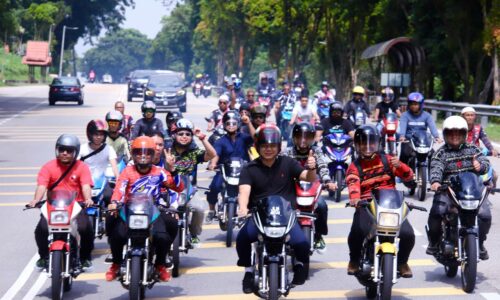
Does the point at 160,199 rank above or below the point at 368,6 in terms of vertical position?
below

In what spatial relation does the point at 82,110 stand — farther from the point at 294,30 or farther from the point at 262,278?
Answer: the point at 262,278

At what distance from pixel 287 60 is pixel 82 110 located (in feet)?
81.7

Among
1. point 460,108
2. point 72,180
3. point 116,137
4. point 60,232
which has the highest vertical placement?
point 116,137

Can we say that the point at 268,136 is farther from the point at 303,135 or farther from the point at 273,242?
the point at 303,135

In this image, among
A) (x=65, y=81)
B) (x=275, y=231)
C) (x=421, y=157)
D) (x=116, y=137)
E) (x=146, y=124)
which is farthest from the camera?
(x=65, y=81)

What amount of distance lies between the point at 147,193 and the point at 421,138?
28.6 ft

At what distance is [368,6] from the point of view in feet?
173

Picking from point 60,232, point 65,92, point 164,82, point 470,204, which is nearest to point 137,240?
point 60,232

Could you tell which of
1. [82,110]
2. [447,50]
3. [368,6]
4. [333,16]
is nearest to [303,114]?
[447,50]

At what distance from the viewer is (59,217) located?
28.6ft

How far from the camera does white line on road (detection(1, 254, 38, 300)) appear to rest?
9352 mm

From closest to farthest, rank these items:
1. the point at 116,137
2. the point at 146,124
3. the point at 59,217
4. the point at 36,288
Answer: the point at 59,217, the point at 36,288, the point at 116,137, the point at 146,124

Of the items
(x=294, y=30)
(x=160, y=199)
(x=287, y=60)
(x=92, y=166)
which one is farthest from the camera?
(x=287, y=60)

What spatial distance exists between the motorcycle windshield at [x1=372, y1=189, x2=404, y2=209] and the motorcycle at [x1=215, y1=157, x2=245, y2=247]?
3802 millimetres
